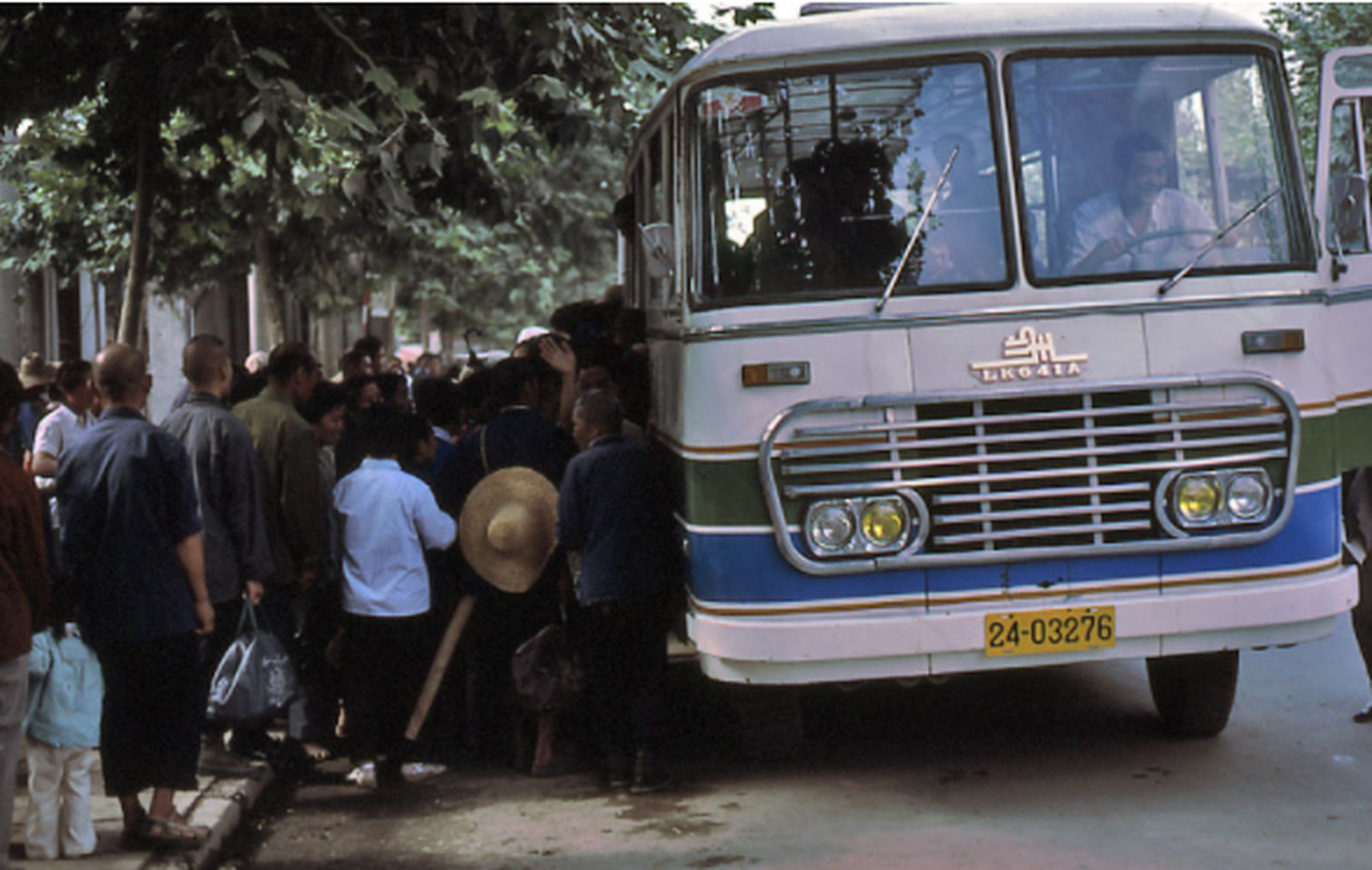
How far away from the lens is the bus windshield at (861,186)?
705cm

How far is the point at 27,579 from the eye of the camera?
5.52 m

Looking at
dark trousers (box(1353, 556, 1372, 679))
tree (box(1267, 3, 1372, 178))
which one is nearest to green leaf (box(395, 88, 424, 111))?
dark trousers (box(1353, 556, 1372, 679))

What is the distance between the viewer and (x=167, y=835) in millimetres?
6461

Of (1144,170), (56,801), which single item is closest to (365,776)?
(56,801)

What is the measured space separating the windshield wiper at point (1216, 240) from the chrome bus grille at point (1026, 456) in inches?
15.1

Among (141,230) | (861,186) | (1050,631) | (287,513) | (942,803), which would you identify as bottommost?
(942,803)

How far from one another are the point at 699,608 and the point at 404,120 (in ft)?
11.6

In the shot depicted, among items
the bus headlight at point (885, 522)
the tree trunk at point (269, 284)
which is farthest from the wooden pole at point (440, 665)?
the tree trunk at point (269, 284)

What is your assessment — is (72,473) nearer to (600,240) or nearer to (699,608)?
(699,608)

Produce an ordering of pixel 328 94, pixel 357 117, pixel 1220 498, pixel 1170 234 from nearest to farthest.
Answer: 1. pixel 1220 498
2. pixel 1170 234
3. pixel 357 117
4. pixel 328 94

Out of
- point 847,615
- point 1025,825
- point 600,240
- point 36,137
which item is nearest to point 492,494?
point 847,615

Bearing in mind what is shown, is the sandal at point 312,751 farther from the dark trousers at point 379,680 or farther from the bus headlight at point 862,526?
the bus headlight at point 862,526

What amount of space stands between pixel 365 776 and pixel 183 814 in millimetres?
1120

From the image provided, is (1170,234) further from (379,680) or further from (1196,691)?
(379,680)
